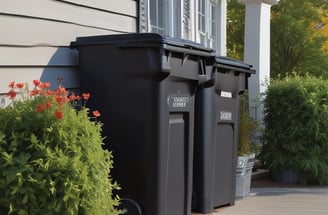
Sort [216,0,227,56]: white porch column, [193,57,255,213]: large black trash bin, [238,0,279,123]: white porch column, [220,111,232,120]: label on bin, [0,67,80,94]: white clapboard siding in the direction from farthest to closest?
[216,0,227,56]: white porch column → [238,0,279,123]: white porch column → [220,111,232,120]: label on bin → [193,57,255,213]: large black trash bin → [0,67,80,94]: white clapboard siding

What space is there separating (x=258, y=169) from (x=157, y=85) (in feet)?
18.1

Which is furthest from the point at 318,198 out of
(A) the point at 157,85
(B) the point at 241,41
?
(B) the point at 241,41

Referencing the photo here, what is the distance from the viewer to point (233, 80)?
6562 millimetres

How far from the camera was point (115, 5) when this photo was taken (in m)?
5.83

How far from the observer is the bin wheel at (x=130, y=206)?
468 cm

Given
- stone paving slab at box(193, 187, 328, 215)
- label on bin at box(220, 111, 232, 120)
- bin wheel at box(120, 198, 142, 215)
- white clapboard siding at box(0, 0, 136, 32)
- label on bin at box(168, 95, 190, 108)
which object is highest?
white clapboard siding at box(0, 0, 136, 32)

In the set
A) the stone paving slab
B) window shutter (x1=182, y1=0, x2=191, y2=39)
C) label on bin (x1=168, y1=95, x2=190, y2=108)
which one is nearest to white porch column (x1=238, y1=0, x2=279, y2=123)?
window shutter (x1=182, y1=0, x2=191, y2=39)

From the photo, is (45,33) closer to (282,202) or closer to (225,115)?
(225,115)

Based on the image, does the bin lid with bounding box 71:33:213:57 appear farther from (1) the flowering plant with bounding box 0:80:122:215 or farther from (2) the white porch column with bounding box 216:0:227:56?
(2) the white porch column with bounding box 216:0:227:56

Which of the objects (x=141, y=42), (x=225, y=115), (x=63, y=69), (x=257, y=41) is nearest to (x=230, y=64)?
(x=225, y=115)

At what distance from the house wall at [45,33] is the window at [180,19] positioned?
A: 3.86 ft

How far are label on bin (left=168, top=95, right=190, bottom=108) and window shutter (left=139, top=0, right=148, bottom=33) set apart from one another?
1.66 m

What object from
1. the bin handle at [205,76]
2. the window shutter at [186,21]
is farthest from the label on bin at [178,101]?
the window shutter at [186,21]

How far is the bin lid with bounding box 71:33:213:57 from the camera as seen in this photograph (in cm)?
459
